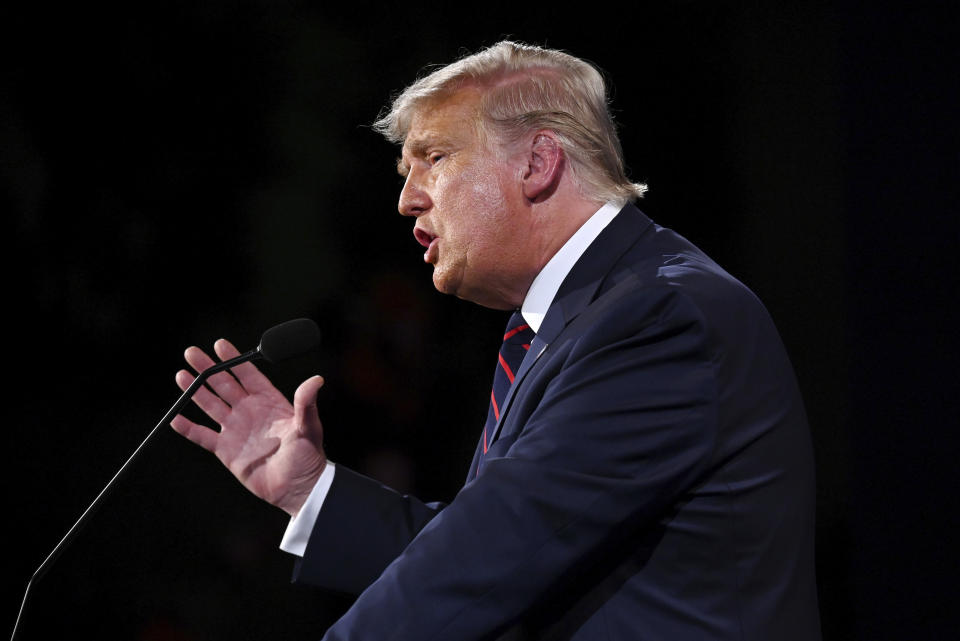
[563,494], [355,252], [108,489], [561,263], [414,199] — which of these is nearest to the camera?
[563,494]

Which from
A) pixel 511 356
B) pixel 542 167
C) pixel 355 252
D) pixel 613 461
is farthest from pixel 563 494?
pixel 355 252

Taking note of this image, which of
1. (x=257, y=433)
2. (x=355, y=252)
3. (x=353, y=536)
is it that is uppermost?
(x=355, y=252)

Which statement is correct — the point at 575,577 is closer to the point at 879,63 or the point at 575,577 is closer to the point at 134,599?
the point at 134,599

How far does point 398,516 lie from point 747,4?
Result: 1.61 meters

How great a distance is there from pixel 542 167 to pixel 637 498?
54 centimetres

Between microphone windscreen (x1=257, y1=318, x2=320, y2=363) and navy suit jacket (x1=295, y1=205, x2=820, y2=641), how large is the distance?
33cm

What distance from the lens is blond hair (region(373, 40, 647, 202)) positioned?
1.39 metres

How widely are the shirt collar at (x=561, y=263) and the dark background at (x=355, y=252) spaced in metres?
1.09

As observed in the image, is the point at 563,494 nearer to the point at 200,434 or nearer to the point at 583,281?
the point at 583,281

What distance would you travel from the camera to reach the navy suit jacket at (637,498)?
995 millimetres

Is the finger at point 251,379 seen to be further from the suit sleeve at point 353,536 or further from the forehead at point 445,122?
the forehead at point 445,122

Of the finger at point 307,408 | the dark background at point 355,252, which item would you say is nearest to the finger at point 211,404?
the finger at point 307,408

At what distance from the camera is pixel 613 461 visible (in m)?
1.00

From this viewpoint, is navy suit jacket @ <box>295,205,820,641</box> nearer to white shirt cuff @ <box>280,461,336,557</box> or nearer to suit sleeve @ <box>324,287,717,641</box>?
suit sleeve @ <box>324,287,717,641</box>
